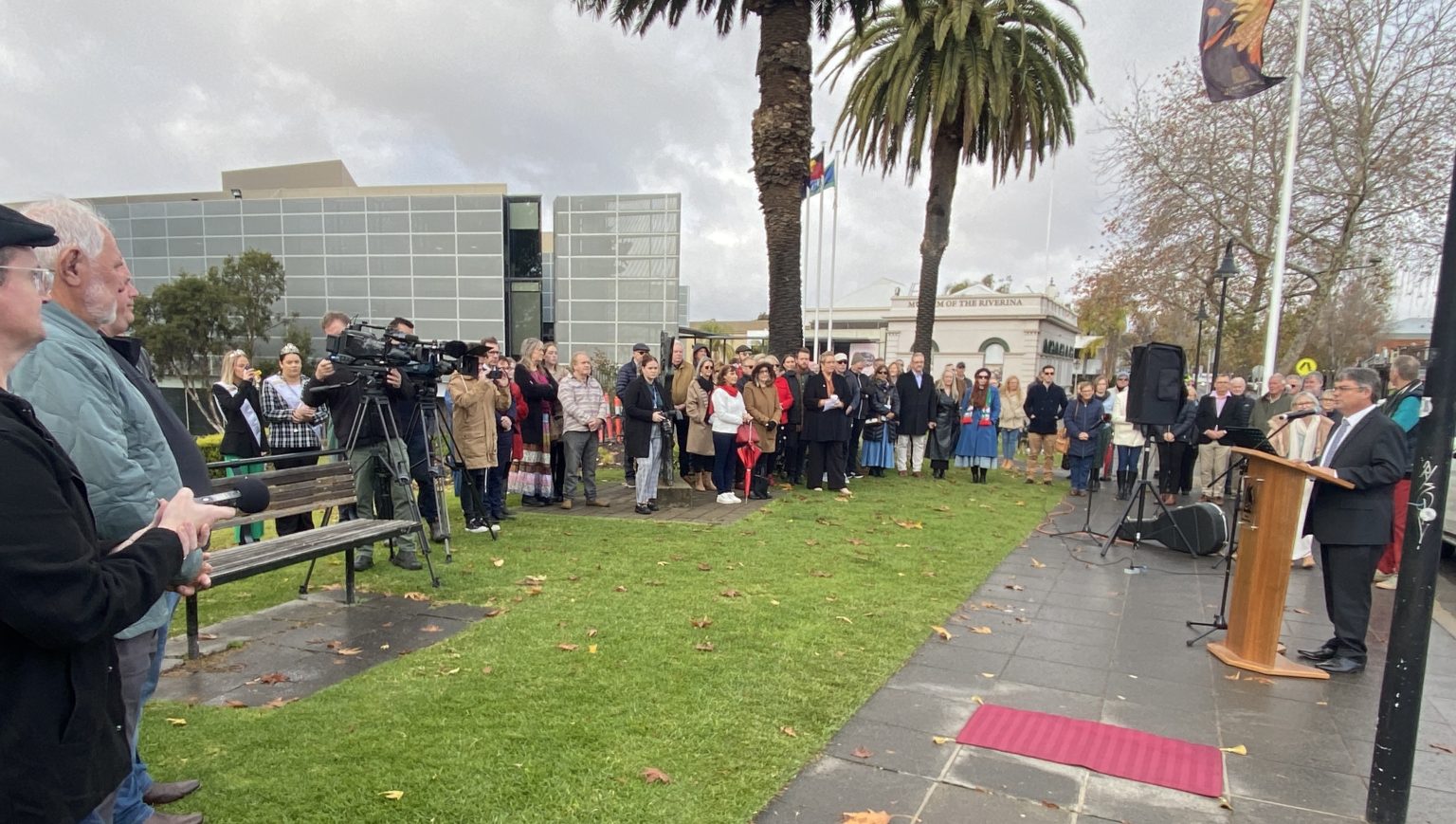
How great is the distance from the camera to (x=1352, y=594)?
4.88 metres

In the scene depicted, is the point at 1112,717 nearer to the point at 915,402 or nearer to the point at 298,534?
the point at 298,534

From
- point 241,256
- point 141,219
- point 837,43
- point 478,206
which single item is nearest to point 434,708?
point 837,43

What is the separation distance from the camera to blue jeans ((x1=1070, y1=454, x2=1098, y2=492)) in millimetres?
11910

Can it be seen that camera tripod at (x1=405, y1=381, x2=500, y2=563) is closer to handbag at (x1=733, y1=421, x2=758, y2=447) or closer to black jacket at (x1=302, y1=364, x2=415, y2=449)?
black jacket at (x1=302, y1=364, x2=415, y2=449)

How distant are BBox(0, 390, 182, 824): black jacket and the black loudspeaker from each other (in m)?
7.81

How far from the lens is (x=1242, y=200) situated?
19906 mm

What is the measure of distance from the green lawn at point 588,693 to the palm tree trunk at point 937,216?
40.5 ft

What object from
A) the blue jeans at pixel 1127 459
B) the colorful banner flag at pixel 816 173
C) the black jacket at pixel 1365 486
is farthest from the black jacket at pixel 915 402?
the colorful banner flag at pixel 816 173

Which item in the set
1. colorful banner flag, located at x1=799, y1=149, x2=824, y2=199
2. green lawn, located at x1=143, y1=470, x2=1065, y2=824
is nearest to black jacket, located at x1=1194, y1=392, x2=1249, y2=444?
green lawn, located at x1=143, y1=470, x2=1065, y2=824

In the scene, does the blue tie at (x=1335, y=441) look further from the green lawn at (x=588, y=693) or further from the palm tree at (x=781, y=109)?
the palm tree at (x=781, y=109)

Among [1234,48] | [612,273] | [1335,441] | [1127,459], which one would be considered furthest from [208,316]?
[1335,441]

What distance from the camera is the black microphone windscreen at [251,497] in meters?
2.27

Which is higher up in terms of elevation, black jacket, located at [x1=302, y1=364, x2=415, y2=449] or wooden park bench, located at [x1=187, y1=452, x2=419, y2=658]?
black jacket, located at [x1=302, y1=364, x2=415, y2=449]

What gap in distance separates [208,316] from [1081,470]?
140 feet
